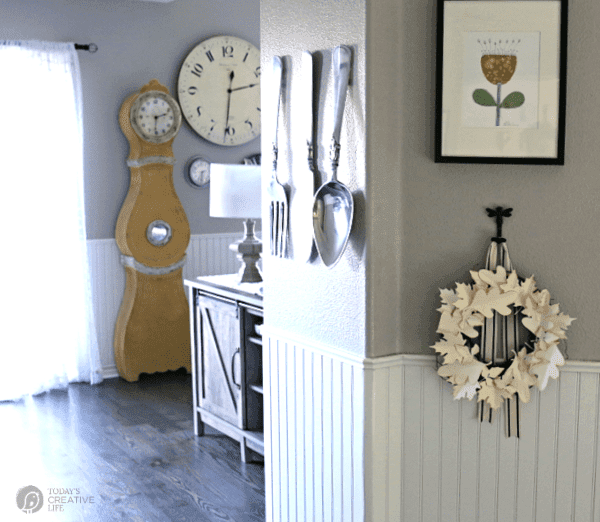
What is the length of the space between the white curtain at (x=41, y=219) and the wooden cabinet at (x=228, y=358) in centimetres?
124

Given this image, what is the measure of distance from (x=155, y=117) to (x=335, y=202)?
2.80m

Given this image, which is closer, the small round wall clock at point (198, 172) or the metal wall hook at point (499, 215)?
the metal wall hook at point (499, 215)

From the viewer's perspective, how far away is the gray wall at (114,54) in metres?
4.30

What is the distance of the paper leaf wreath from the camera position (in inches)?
69.2

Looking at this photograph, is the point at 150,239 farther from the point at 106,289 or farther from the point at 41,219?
the point at 41,219

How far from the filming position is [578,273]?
1.78 metres

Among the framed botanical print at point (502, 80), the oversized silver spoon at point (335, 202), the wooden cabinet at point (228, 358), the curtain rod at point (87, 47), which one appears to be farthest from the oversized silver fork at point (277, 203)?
the curtain rod at point (87, 47)

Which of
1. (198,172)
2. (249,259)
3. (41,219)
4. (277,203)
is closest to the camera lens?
(277,203)

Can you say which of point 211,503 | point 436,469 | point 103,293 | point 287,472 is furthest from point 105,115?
point 436,469

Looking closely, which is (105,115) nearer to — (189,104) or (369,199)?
(189,104)

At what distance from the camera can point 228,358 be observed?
10.6 ft

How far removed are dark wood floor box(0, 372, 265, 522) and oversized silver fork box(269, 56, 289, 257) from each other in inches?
44.3

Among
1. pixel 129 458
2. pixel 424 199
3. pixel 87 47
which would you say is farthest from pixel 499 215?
pixel 87 47

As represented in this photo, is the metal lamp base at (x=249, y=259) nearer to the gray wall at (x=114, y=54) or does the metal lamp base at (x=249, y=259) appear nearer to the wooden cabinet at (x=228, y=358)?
the wooden cabinet at (x=228, y=358)
